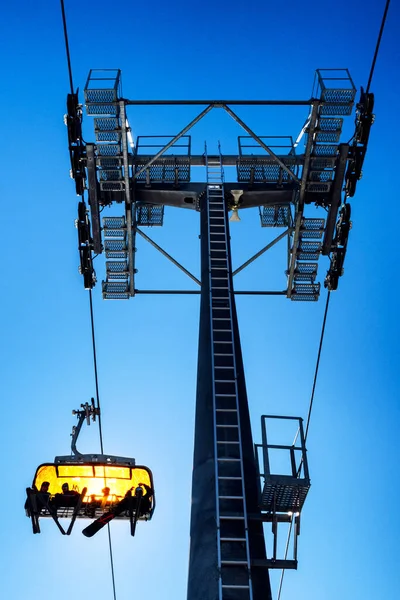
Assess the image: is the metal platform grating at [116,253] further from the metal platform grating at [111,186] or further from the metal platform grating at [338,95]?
the metal platform grating at [338,95]

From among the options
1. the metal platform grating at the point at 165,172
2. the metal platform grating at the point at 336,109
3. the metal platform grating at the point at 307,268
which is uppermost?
the metal platform grating at the point at 165,172

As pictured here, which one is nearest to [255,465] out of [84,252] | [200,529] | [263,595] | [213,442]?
[213,442]

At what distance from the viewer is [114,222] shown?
20031mm

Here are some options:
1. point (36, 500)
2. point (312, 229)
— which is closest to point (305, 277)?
point (312, 229)

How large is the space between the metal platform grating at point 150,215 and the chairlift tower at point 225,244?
0.04m

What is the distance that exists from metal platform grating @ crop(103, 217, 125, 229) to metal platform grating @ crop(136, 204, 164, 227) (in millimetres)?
1955

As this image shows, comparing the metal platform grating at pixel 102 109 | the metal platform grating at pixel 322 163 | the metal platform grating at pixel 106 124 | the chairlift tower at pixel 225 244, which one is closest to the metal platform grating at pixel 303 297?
the chairlift tower at pixel 225 244

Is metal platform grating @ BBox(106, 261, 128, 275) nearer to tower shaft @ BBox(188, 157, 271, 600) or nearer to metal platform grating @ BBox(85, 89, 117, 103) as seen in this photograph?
metal platform grating @ BBox(85, 89, 117, 103)

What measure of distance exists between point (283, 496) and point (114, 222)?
10906 mm

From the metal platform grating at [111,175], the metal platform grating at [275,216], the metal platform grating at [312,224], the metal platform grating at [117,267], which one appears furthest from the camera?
the metal platform grating at [275,216]

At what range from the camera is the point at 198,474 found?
1156 cm

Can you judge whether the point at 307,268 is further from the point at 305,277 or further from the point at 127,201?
the point at 127,201

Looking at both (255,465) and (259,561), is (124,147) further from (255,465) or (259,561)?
(259,561)

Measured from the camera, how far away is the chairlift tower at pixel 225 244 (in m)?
10.4
